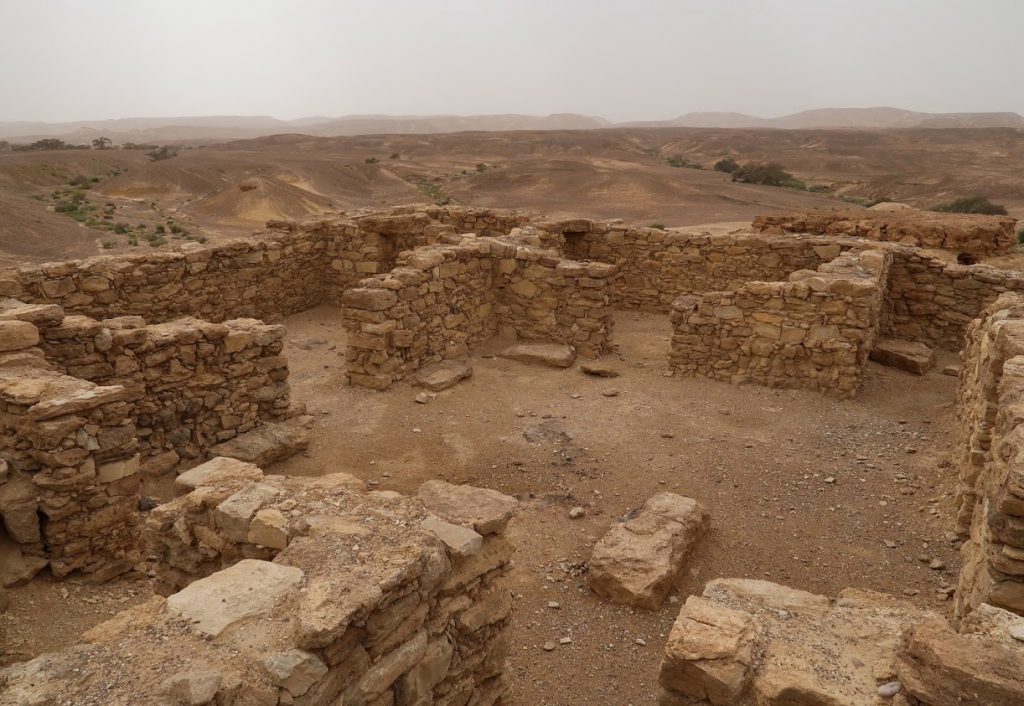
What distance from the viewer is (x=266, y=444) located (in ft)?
23.5

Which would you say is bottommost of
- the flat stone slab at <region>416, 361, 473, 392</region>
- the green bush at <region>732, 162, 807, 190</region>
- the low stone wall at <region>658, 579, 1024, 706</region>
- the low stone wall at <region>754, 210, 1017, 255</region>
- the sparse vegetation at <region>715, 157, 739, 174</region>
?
the flat stone slab at <region>416, 361, 473, 392</region>

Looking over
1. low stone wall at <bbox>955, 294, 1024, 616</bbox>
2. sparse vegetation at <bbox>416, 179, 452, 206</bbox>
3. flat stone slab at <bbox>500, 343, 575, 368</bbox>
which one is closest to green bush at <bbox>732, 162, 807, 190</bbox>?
sparse vegetation at <bbox>416, 179, 452, 206</bbox>

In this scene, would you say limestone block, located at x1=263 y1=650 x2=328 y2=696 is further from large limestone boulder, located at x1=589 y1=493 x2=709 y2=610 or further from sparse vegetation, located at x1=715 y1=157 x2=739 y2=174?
sparse vegetation, located at x1=715 y1=157 x2=739 y2=174

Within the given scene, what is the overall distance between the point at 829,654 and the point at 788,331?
6185 mm

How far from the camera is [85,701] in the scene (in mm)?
2471

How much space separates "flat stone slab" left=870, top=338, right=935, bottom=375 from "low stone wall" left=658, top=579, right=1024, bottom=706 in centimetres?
666

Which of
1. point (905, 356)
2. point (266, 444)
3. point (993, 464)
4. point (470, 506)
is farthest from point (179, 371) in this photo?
point (905, 356)

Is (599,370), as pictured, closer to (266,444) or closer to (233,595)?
(266,444)

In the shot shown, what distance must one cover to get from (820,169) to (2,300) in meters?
53.4

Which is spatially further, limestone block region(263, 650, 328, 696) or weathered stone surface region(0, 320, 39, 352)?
weathered stone surface region(0, 320, 39, 352)

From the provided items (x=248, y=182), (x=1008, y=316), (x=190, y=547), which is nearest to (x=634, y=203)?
(x=248, y=182)

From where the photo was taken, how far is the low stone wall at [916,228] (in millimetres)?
13359

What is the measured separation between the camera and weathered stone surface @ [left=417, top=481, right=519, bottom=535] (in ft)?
12.8

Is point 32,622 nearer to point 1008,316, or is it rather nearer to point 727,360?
point 727,360
